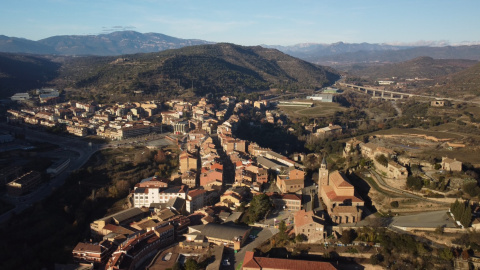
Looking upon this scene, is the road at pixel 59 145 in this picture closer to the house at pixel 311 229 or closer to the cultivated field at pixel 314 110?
the house at pixel 311 229

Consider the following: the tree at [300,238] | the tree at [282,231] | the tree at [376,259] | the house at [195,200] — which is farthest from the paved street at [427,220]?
the house at [195,200]

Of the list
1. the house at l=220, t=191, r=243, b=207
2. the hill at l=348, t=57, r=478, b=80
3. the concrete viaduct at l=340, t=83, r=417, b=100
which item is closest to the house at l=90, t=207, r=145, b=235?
the house at l=220, t=191, r=243, b=207

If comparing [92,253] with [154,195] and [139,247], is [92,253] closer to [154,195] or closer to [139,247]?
[139,247]

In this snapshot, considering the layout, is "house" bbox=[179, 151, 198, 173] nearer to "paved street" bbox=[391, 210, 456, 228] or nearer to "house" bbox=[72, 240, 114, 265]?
"house" bbox=[72, 240, 114, 265]

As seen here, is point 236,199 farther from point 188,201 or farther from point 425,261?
point 425,261

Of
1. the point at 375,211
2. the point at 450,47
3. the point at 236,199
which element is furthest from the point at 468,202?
the point at 450,47

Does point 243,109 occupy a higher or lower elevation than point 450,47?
lower
